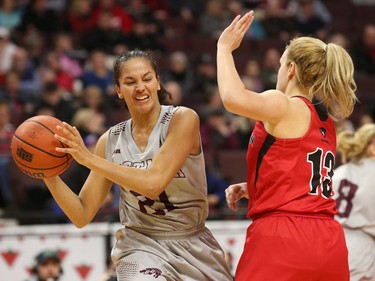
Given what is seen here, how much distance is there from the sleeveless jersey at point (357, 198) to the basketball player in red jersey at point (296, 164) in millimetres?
1792

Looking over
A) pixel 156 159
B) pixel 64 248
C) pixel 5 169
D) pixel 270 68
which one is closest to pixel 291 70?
pixel 156 159

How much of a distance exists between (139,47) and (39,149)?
7.94 metres

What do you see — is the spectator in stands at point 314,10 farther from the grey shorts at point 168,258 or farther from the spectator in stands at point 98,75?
the grey shorts at point 168,258

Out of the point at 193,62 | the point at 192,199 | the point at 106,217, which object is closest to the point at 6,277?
the point at 106,217

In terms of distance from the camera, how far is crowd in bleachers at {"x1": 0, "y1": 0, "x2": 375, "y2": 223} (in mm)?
9586

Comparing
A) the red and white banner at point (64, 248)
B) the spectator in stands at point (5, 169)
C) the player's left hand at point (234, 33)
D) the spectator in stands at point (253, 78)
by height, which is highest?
Answer: the player's left hand at point (234, 33)

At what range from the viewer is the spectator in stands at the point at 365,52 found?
12.9 m

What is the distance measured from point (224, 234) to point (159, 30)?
18.5 feet

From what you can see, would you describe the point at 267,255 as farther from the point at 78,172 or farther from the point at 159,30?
the point at 159,30

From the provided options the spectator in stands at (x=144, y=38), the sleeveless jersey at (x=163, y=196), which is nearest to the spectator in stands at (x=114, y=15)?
the spectator in stands at (x=144, y=38)

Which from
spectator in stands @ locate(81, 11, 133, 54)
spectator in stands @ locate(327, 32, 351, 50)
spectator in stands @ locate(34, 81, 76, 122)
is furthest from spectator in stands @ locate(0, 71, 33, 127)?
spectator in stands @ locate(327, 32, 351, 50)

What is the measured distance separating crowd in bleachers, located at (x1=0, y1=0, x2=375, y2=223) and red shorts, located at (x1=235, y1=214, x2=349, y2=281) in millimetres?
4506

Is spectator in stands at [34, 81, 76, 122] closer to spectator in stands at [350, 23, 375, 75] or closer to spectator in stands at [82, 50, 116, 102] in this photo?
spectator in stands at [82, 50, 116, 102]

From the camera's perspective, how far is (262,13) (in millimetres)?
13805
